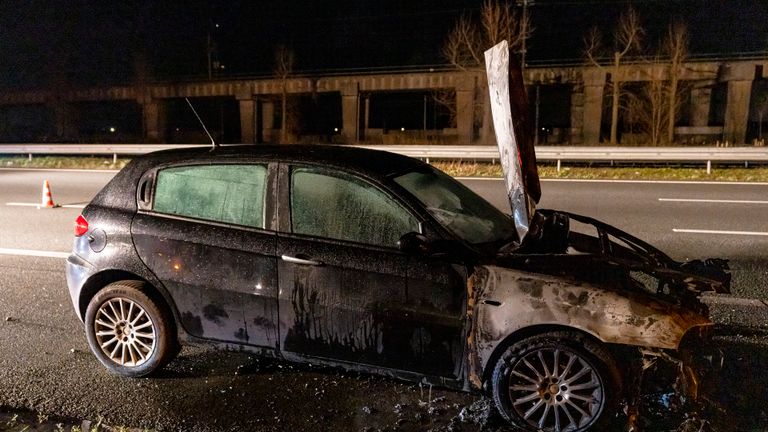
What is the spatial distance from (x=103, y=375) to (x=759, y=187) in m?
13.8

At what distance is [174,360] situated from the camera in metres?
4.39

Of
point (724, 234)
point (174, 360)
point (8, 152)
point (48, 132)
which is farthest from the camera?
point (48, 132)

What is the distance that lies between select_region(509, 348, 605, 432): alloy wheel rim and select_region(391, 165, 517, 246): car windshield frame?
79 centimetres

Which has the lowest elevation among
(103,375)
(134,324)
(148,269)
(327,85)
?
(103,375)

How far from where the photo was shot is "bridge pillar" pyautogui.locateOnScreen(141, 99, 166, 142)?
48562 mm

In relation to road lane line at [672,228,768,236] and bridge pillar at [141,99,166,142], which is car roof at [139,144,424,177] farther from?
bridge pillar at [141,99,166,142]

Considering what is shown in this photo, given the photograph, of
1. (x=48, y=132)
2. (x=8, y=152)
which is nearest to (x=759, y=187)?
(x=8, y=152)

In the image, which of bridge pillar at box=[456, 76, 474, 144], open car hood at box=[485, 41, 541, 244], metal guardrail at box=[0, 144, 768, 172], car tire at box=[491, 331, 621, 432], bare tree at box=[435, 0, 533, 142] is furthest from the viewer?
bridge pillar at box=[456, 76, 474, 144]

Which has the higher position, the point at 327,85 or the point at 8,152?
the point at 327,85

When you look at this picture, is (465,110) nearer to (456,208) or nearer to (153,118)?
(153,118)

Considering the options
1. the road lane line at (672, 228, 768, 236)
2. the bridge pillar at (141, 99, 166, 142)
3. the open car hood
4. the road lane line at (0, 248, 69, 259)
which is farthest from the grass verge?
the bridge pillar at (141, 99, 166, 142)

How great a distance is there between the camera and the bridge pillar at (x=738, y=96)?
33812 millimetres

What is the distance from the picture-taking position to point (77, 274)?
13.8 ft

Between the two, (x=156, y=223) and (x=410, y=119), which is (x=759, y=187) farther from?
(x=410, y=119)
